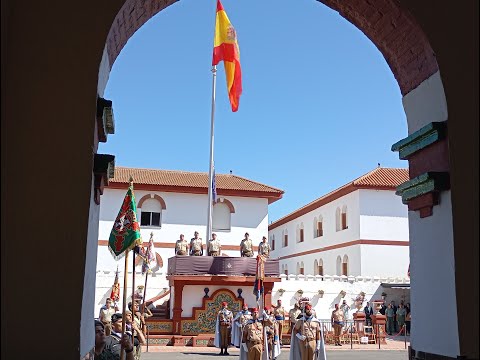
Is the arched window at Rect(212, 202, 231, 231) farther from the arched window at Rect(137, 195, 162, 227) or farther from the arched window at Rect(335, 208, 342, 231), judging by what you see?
the arched window at Rect(335, 208, 342, 231)

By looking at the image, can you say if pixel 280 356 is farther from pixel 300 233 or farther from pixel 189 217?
pixel 300 233

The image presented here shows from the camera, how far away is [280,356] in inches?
747

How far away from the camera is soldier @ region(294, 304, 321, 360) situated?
44.0 ft

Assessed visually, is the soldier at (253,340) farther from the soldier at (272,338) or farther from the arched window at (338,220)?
the arched window at (338,220)

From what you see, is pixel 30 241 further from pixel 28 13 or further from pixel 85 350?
pixel 28 13

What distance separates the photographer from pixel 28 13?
14.3 ft

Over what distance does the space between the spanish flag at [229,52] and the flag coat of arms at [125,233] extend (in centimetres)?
1249

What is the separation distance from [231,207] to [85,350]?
1134 inches

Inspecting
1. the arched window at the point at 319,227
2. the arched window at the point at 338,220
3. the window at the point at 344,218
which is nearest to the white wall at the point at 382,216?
the window at the point at 344,218

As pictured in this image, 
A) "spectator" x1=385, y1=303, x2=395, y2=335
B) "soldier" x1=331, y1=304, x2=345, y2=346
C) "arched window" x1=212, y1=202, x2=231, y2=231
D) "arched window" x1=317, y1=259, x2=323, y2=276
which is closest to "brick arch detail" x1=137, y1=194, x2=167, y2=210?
"arched window" x1=212, y1=202, x2=231, y2=231

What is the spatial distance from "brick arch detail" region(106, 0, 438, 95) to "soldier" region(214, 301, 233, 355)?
47.9 ft

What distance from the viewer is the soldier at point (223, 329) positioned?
750 inches

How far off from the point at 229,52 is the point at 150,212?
14.6m

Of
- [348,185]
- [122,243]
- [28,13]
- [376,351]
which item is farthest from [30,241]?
[348,185]
